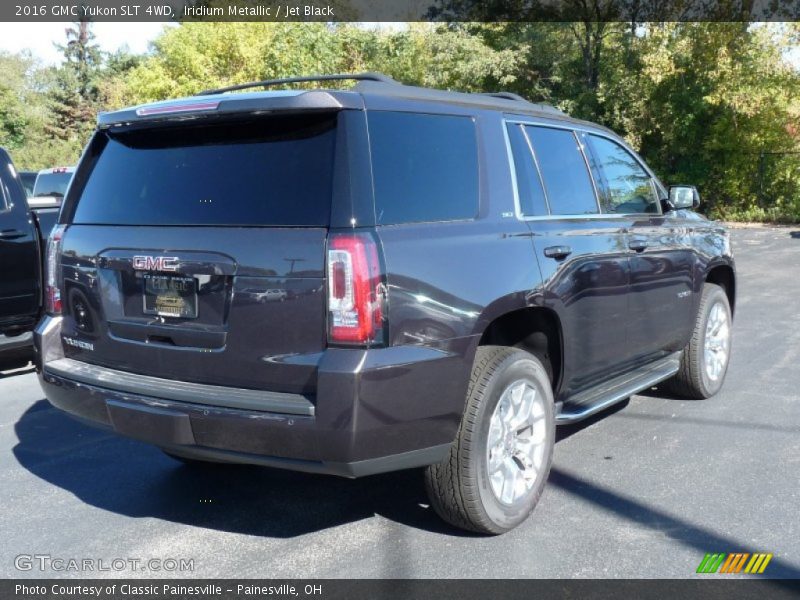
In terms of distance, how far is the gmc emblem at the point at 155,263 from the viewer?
138 inches

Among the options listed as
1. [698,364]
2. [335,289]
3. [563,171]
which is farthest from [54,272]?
[698,364]

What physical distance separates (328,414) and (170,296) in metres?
0.93

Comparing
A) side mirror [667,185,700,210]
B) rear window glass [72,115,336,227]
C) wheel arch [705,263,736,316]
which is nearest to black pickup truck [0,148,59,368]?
rear window glass [72,115,336,227]

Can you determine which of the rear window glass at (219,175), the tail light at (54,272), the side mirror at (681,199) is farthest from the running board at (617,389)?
the tail light at (54,272)

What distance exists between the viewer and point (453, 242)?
143 inches

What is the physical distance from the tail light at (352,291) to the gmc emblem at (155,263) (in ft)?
2.45

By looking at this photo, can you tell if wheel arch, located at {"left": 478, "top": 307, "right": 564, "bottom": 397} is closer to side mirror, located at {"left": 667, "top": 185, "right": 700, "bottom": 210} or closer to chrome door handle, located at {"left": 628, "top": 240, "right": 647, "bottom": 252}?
chrome door handle, located at {"left": 628, "top": 240, "right": 647, "bottom": 252}

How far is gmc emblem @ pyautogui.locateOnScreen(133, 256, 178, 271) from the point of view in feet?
11.5

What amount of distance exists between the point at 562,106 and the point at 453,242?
90.0 ft

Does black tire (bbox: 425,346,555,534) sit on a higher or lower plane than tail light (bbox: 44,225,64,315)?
lower

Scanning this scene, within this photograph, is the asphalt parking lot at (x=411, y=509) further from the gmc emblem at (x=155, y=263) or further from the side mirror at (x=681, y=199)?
the side mirror at (x=681, y=199)

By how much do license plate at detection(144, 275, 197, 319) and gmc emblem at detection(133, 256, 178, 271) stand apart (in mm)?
42

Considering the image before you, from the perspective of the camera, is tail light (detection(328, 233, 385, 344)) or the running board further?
the running board

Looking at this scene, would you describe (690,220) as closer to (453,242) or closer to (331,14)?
(453,242)
